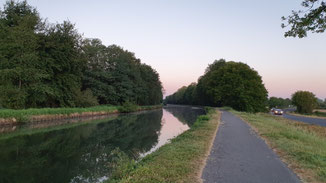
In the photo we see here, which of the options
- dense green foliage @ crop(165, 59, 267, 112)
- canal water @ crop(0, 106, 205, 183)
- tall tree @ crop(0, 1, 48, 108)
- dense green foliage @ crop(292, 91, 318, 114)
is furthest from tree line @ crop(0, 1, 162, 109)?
dense green foliage @ crop(292, 91, 318, 114)

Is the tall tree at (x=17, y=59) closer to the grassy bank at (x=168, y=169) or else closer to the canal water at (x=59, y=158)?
the canal water at (x=59, y=158)

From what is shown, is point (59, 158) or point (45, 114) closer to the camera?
point (59, 158)

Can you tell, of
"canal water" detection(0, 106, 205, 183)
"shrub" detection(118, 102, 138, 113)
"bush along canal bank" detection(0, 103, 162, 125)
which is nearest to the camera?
"canal water" detection(0, 106, 205, 183)

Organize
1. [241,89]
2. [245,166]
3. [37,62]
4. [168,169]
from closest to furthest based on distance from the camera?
[168,169] → [245,166] → [37,62] → [241,89]

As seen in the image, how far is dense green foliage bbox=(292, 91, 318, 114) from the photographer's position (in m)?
71.8

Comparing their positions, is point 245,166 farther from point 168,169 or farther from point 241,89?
point 241,89

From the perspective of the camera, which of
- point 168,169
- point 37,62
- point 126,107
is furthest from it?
point 126,107

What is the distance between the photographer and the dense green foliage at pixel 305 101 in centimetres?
7175

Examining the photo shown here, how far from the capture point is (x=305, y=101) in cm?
7219

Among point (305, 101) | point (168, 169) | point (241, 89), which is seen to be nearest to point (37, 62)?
point (168, 169)

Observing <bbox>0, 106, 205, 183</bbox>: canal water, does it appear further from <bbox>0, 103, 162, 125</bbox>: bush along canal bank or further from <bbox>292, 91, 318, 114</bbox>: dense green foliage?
<bbox>292, 91, 318, 114</bbox>: dense green foliage

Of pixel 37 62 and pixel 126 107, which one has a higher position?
pixel 37 62

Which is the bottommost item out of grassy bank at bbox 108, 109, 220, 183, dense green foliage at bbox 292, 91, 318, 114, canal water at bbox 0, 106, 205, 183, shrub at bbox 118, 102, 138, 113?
canal water at bbox 0, 106, 205, 183

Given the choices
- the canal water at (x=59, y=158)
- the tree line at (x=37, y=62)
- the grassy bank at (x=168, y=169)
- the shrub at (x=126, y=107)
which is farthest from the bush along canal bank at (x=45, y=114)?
the grassy bank at (x=168, y=169)
